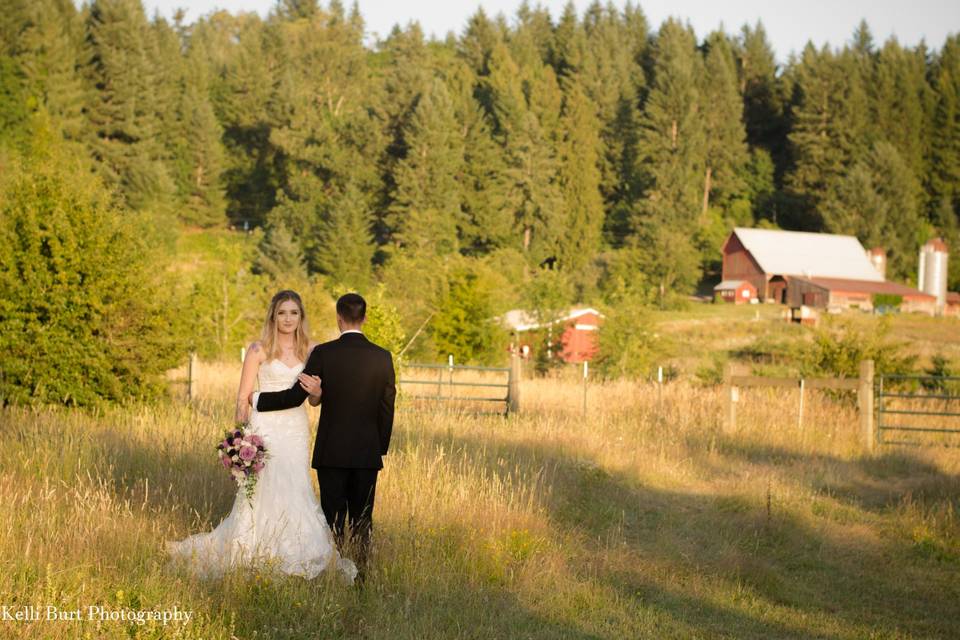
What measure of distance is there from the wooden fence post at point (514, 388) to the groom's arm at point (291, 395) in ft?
36.5

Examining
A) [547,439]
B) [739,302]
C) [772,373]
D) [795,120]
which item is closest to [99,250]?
[547,439]

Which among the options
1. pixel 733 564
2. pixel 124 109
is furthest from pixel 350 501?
pixel 124 109

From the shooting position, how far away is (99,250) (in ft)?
46.6

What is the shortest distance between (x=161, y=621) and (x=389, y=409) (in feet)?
6.04

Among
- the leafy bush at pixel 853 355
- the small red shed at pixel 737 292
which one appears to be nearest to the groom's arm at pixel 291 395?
the leafy bush at pixel 853 355

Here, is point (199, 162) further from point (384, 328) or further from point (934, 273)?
point (384, 328)

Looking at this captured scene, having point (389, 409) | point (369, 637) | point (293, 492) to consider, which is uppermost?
point (389, 409)

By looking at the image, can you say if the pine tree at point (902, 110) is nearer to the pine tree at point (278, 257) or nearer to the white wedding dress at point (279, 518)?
the pine tree at point (278, 257)

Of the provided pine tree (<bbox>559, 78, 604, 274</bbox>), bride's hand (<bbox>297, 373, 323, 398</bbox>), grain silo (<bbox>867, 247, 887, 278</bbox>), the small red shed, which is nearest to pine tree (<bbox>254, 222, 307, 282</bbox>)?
pine tree (<bbox>559, 78, 604, 274</bbox>)

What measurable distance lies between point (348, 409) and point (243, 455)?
2.25ft

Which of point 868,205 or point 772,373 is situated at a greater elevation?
point 868,205

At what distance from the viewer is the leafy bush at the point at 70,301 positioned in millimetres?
13852

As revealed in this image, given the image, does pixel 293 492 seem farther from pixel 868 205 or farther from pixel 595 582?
pixel 868 205

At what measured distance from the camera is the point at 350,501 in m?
6.51
